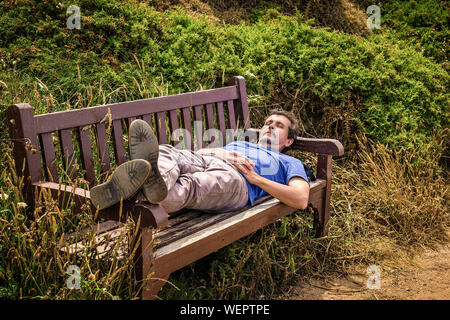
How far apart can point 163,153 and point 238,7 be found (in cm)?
649

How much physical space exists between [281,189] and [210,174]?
56cm

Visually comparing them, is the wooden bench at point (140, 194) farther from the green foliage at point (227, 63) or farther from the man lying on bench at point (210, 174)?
the green foliage at point (227, 63)

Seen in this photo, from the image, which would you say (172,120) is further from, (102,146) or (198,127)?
(102,146)

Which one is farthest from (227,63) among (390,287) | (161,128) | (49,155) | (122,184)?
(122,184)

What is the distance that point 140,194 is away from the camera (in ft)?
7.75

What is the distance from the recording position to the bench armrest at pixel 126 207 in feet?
7.46

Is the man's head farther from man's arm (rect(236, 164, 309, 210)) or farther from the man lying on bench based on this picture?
man's arm (rect(236, 164, 309, 210))

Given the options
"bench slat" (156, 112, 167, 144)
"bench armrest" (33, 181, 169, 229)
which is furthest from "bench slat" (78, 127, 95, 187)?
"bench slat" (156, 112, 167, 144)

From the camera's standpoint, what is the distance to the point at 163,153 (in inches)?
118

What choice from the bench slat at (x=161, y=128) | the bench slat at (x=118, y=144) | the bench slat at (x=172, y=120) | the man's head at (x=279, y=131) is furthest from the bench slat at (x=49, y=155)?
the man's head at (x=279, y=131)
